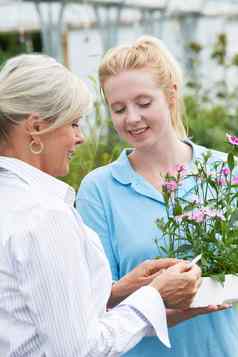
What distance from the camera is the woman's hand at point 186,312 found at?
7.38 ft

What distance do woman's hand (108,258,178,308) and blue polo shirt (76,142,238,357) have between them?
0.48ft

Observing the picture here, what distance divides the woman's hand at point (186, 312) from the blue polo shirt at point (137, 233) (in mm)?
179

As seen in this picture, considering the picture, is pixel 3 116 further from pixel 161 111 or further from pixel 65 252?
pixel 161 111

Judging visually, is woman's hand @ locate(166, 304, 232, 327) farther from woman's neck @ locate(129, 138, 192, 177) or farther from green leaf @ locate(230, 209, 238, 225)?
woman's neck @ locate(129, 138, 192, 177)

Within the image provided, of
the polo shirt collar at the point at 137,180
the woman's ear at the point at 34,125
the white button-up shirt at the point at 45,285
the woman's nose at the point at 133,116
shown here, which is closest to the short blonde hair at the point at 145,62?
the woman's nose at the point at 133,116

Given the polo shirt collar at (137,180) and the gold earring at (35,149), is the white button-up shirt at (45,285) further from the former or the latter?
the polo shirt collar at (137,180)

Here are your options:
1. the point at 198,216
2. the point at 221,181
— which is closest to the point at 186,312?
the point at 198,216

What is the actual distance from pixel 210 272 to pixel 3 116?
0.74m

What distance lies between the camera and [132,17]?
11336 millimetres

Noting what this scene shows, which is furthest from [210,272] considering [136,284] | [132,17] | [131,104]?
[132,17]

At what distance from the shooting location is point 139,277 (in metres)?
2.31

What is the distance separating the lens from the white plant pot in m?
2.24

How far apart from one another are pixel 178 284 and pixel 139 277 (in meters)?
0.19

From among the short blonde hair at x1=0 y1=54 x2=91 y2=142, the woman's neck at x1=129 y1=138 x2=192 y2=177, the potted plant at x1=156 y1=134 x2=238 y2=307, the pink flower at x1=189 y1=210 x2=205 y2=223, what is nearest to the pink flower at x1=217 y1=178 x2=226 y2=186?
the potted plant at x1=156 y1=134 x2=238 y2=307
